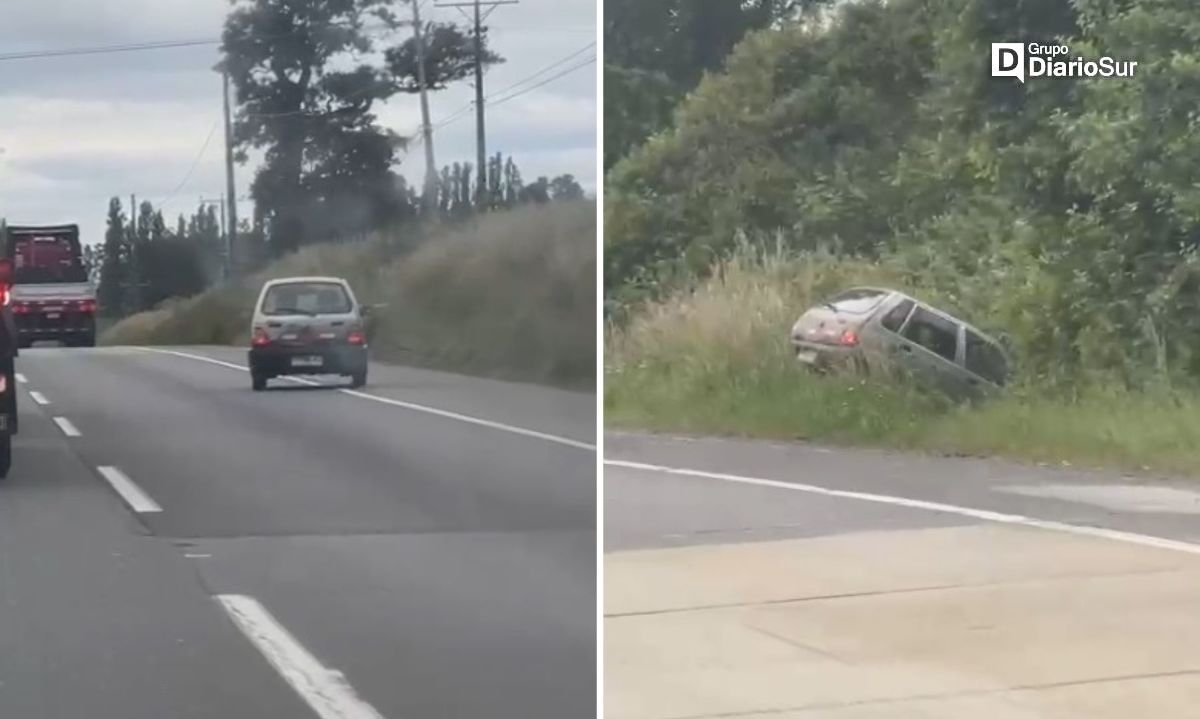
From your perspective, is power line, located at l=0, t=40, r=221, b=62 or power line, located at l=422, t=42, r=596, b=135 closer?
power line, located at l=0, t=40, r=221, b=62

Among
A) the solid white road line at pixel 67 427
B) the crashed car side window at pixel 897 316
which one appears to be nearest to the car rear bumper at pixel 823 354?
the crashed car side window at pixel 897 316

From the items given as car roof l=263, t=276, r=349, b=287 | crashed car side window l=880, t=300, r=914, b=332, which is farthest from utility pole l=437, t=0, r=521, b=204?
crashed car side window l=880, t=300, r=914, b=332

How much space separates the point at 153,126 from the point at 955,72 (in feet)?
7.51

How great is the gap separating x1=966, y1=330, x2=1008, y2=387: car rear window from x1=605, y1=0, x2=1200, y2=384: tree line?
70 millimetres

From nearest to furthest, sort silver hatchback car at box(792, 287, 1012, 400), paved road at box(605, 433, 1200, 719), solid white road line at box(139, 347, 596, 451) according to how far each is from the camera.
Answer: solid white road line at box(139, 347, 596, 451)
paved road at box(605, 433, 1200, 719)
silver hatchback car at box(792, 287, 1012, 400)

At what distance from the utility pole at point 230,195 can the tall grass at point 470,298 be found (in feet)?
0.17

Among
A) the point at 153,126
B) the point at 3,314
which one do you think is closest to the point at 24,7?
the point at 153,126

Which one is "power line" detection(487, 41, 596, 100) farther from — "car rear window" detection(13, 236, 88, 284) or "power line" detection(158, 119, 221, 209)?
"car rear window" detection(13, 236, 88, 284)

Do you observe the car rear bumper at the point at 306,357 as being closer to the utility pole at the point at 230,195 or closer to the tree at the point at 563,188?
the utility pole at the point at 230,195

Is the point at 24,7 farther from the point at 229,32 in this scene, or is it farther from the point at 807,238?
the point at 807,238

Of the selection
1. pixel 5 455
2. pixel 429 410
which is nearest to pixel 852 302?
pixel 429 410

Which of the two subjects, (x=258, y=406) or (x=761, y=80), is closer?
(x=258, y=406)

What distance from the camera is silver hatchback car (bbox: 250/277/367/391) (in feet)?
8.47

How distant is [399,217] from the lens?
8.38 feet
